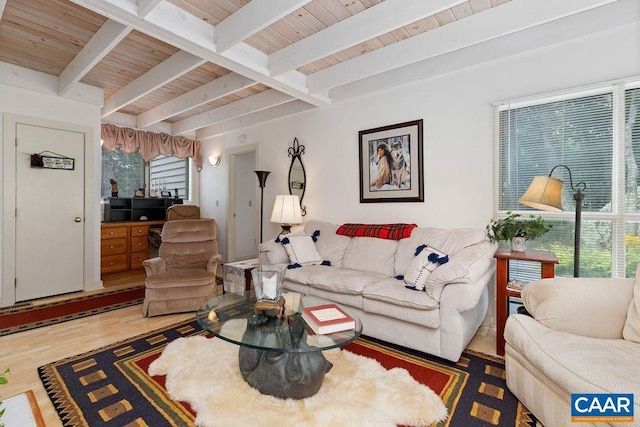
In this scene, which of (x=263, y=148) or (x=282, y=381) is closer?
(x=282, y=381)

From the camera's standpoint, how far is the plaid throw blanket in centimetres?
313

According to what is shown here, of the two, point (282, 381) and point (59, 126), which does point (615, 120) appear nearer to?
point (282, 381)

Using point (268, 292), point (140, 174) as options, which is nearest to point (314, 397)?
point (268, 292)

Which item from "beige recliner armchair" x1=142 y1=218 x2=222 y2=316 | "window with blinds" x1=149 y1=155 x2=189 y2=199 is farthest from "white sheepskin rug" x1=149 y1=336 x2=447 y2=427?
"window with blinds" x1=149 y1=155 x2=189 y2=199

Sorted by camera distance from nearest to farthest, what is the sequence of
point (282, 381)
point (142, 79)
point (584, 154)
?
point (282, 381)
point (584, 154)
point (142, 79)

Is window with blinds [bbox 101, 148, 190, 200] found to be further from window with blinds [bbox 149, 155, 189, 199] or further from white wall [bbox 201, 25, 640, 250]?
white wall [bbox 201, 25, 640, 250]

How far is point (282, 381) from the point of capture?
172 centimetres

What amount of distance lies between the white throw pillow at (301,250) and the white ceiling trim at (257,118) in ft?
5.95

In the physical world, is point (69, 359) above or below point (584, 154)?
below

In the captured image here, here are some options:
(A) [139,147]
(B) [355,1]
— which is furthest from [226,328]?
(A) [139,147]

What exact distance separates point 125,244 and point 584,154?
5.75 m

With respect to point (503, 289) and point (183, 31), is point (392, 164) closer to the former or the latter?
point (503, 289)

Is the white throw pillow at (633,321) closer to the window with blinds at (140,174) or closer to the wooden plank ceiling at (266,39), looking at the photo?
the wooden plank ceiling at (266,39)

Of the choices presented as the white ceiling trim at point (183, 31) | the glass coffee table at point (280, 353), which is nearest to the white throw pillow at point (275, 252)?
the glass coffee table at point (280, 353)
